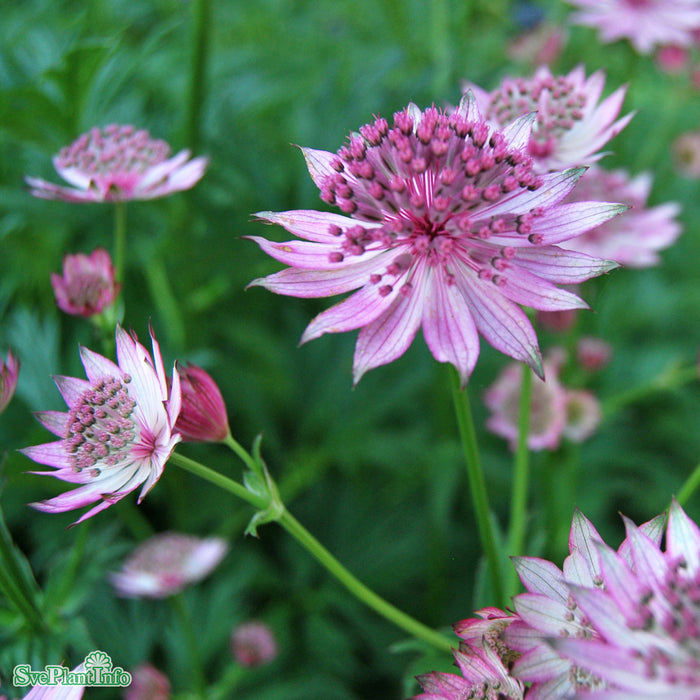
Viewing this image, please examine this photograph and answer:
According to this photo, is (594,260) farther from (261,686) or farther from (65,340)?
(65,340)

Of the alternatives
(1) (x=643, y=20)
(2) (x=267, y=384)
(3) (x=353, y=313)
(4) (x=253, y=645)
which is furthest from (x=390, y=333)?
(1) (x=643, y=20)

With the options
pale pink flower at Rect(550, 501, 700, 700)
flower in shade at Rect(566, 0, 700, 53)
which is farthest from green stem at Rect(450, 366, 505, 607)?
flower in shade at Rect(566, 0, 700, 53)

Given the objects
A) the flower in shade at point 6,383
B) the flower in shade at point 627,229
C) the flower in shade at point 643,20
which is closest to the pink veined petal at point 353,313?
the flower in shade at point 6,383

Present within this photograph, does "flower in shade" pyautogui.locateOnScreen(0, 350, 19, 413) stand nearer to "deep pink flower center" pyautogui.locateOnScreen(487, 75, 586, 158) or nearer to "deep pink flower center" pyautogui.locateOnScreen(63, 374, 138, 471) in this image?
"deep pink flower center" pyautogui.locateOnScreen(63, 374, 138, 471)

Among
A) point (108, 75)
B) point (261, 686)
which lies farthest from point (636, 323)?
point (108, 75)

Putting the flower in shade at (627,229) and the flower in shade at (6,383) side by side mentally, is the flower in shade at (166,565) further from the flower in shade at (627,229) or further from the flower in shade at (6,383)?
the flower in shade at (627,229)

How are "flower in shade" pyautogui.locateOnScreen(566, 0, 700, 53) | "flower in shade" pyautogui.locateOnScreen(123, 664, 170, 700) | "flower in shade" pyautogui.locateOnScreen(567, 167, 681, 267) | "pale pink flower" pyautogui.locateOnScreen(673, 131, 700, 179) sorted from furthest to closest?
"pale pink flower" pyautogui.locateOnScreen(673, 131, 700, 179) < "flower in shade" pyautogui.locateOnScreen(566, 0, 700, 53) < "flower in shade" pyautogui.locateOnScreen(567, 167, 681, 267) < "flower in shade" pyautogui.locateOnScreen(123, 664, 170, 700)
